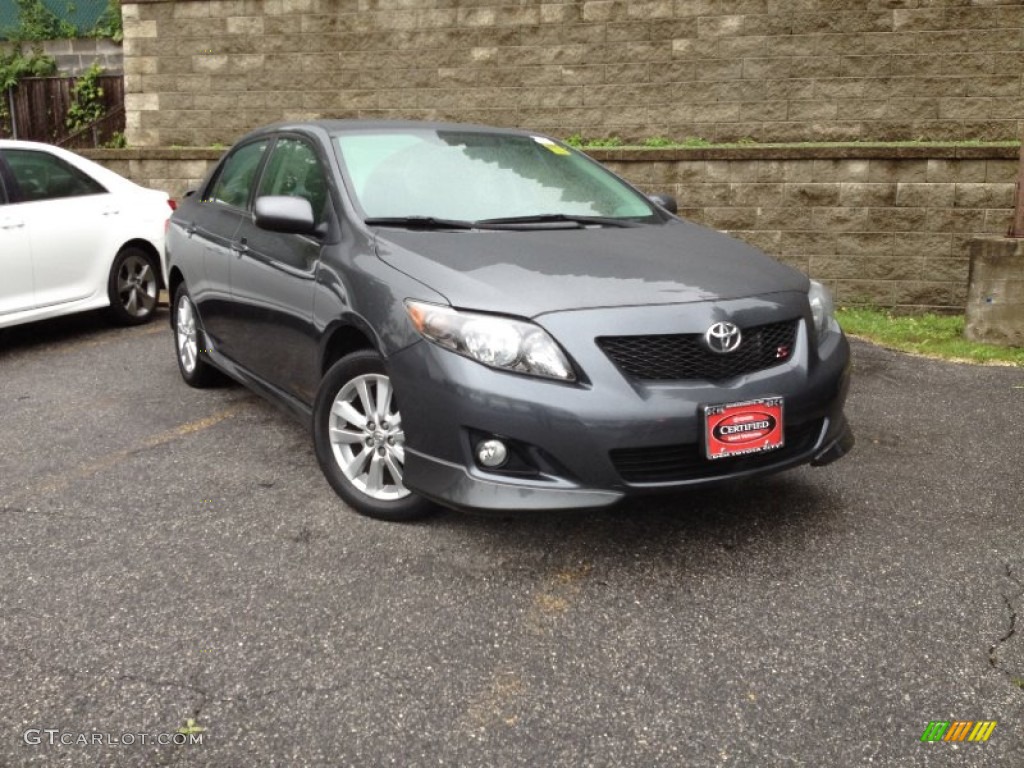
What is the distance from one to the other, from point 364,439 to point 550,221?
1.24 meters

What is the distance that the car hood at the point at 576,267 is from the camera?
3402 mm

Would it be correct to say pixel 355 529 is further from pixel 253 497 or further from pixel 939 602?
pixel 939 602

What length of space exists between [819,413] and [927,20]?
7.30 m

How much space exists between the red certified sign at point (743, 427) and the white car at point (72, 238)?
495 cm

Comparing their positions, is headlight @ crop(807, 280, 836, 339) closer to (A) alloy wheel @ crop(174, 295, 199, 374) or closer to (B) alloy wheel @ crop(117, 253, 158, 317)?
(A) alloy wheel @ crop(174, 295, 199, 374)

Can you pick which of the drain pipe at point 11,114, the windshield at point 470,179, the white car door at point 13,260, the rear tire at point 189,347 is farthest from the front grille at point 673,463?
the drain pipe at point 11,114

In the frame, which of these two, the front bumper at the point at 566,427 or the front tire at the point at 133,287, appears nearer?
the front bumper at the point at 566,427

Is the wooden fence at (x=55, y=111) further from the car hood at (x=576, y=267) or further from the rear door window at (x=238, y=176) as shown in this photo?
the car hood at (x=576, y=267)

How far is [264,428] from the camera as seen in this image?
17.0 ft

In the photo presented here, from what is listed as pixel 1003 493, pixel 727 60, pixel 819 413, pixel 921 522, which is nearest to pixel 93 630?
pixel 819 413

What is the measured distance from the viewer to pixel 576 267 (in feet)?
11.9

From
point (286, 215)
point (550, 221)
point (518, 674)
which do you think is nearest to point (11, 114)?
point (286, 215)

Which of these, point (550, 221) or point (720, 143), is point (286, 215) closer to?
point (550, 221)

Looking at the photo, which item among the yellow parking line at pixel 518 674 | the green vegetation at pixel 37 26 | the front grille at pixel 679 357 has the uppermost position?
the green vegetation at pixel 37 26
